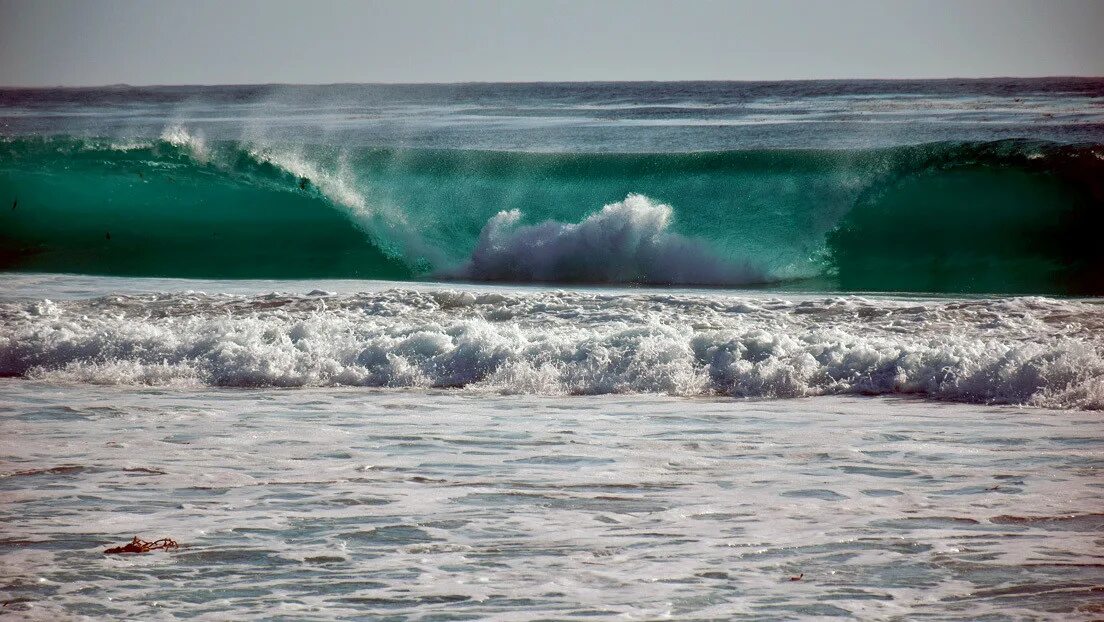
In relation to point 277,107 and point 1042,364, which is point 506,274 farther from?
point 277,107

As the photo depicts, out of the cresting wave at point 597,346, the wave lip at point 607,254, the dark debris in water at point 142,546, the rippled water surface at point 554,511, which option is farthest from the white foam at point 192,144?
the dark debris in water at point 142,546

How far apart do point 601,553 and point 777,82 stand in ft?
139

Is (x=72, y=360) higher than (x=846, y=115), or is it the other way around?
(x=846, y=115)

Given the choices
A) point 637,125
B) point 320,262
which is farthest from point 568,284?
point 637,125

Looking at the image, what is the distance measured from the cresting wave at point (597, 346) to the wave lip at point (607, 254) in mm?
4339

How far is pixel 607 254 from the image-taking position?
13898 millimetres

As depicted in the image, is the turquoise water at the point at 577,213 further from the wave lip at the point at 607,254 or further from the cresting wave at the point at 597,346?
the cresting wave at the point at 597,346

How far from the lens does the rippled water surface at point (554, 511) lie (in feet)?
11.0

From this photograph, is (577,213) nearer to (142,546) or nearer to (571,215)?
(571,215)

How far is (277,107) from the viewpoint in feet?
124

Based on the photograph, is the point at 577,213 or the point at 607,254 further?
the point at 577,213

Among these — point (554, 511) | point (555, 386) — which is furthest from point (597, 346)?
point (554, 511)

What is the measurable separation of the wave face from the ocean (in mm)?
60

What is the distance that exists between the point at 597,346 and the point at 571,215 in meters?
8.29
